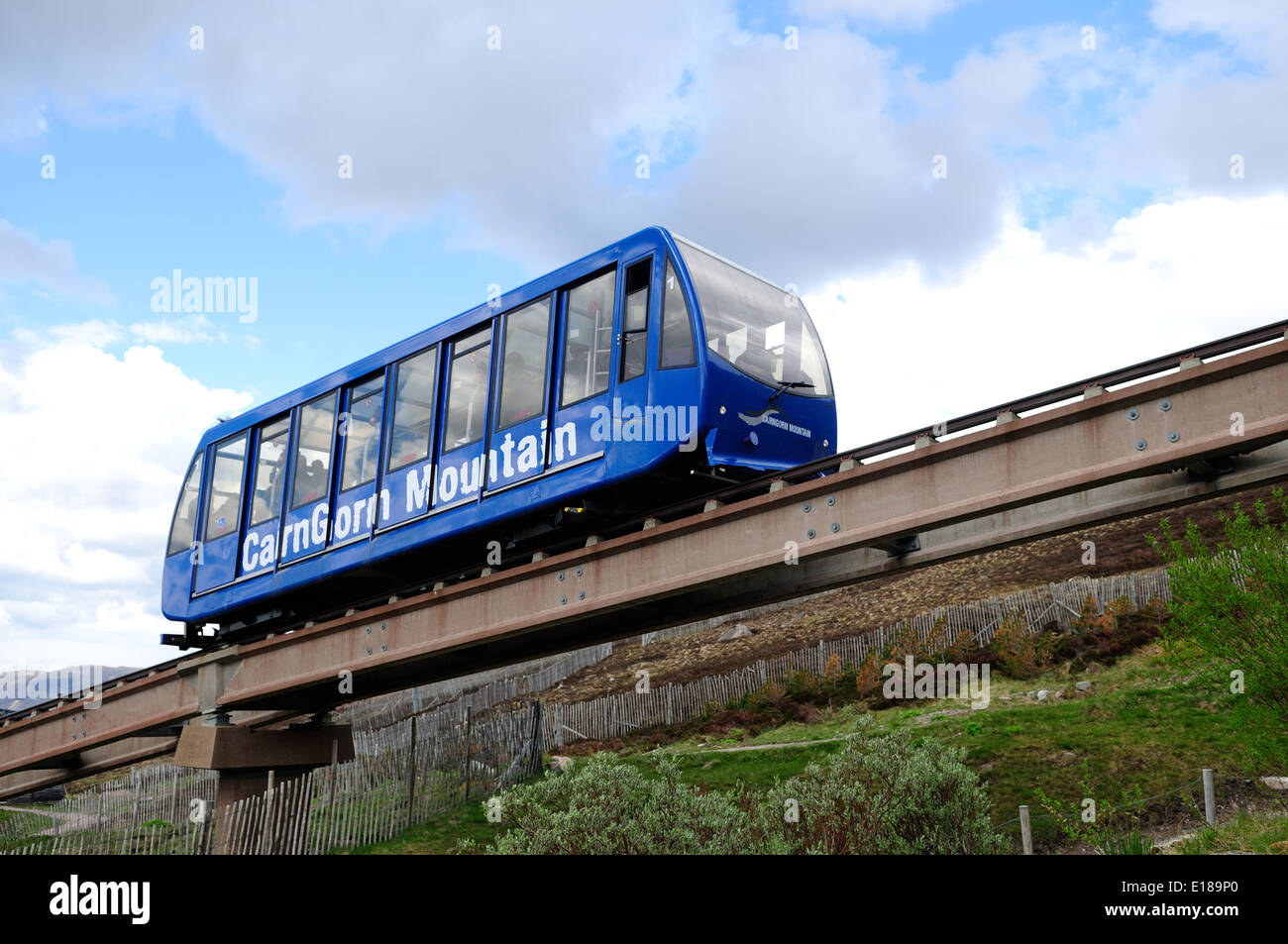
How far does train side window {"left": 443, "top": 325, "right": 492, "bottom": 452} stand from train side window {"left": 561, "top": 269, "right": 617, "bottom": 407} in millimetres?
1464

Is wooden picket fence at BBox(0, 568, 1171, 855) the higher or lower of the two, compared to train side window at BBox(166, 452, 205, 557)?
lower

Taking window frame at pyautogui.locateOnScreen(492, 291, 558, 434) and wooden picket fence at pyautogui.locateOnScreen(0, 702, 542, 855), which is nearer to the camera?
window frame at pyautogui.locateOnScreen(492, 291, 558, 434)

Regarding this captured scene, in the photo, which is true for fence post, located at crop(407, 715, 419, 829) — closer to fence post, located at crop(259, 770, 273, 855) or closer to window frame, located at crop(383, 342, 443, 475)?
fence post, located at crop(259, 770, 273, 855)

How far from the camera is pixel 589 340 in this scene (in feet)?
40.8

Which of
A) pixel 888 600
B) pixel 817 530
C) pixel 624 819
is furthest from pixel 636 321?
pixel 888 600

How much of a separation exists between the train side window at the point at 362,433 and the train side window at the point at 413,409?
0.41m

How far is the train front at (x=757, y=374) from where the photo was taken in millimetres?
11617

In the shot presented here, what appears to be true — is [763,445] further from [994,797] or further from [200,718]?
[200,718]

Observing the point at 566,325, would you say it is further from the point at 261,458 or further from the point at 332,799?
the point at 332,799

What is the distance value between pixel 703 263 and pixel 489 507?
12.9 feet

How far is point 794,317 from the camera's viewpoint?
13.7 m

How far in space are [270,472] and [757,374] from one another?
29.3ft

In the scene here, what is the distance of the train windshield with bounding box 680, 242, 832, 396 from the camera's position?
11844 millimetres

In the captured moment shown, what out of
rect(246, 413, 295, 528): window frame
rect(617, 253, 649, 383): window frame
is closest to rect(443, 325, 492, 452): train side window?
rect(617, 253, 649, 383): window frame
